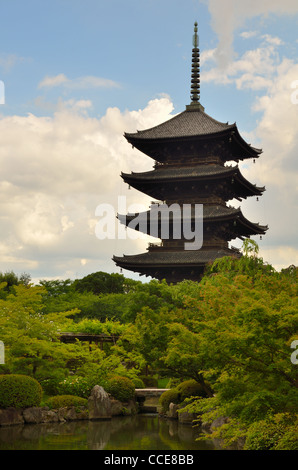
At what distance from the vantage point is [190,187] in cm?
3825

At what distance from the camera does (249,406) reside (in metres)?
12.0

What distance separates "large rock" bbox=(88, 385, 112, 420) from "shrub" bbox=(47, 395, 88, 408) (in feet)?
1.44

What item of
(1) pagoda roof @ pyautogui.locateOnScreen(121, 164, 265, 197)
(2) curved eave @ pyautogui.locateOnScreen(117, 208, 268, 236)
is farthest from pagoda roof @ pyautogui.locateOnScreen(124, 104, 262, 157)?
(2) curved eave @ pyautogui.locateOnScreen(117, 208, 268, 236)

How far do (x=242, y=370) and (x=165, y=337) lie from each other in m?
9.01

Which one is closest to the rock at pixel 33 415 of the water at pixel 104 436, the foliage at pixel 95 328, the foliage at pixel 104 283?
the water at pixel 104 436

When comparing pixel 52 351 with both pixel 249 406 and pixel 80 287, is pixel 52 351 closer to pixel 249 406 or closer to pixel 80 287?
pixel 249 406

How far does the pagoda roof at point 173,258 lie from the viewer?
35.2 metres

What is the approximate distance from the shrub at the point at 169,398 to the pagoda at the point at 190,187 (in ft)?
34.8

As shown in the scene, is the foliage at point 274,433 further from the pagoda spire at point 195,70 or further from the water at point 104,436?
the pagoda spire at point 195,70

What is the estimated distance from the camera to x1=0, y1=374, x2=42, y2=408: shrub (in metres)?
21.8

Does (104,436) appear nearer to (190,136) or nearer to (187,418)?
(187,418)

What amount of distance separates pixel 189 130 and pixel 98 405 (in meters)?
20.2

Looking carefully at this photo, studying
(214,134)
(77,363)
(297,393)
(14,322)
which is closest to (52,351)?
(14,322)

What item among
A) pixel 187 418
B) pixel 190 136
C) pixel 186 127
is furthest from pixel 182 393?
pixel 186 127
